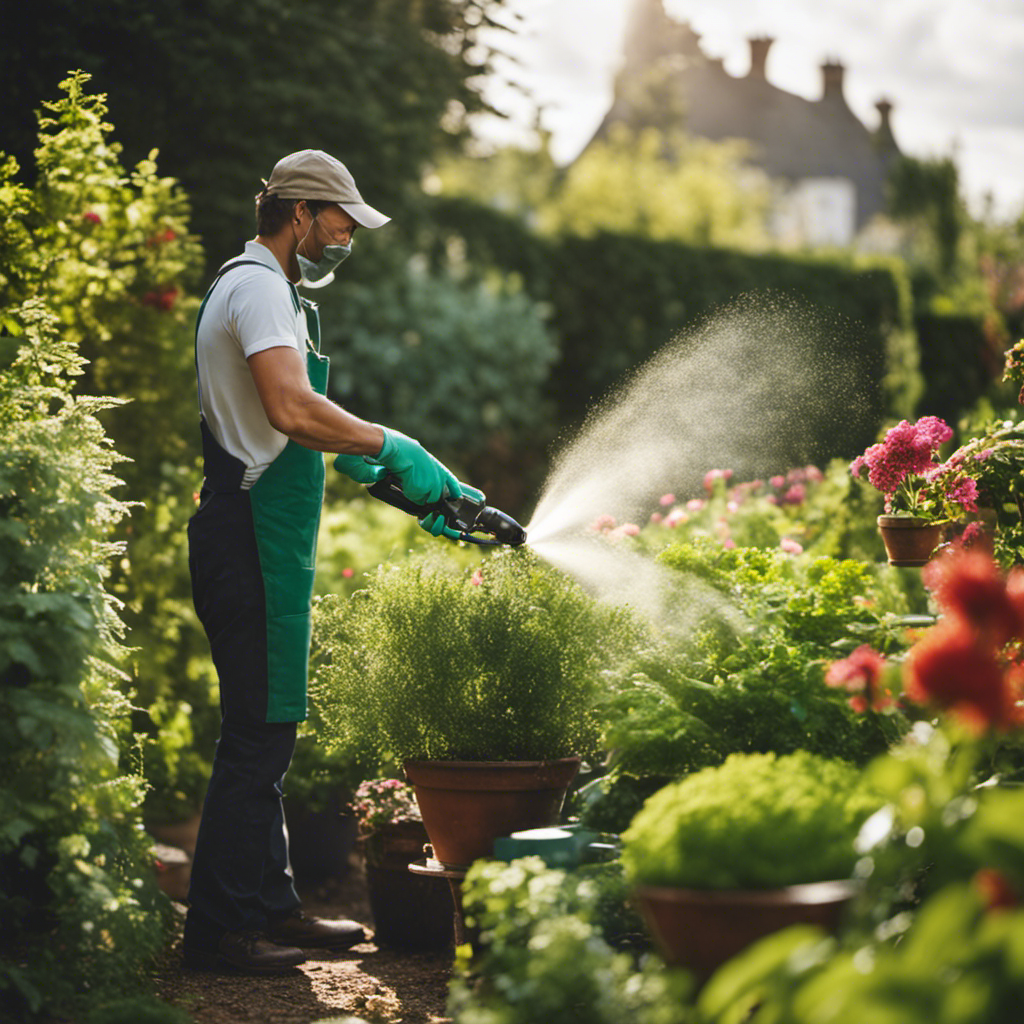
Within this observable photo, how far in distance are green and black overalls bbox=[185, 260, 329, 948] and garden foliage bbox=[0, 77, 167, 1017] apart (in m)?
0.33

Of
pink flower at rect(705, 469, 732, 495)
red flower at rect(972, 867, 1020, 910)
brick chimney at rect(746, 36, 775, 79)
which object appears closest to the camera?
red flower at rect(972, 867, 1020, 910)

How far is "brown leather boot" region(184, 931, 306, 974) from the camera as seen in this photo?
3160 mm

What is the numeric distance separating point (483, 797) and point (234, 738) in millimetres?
698

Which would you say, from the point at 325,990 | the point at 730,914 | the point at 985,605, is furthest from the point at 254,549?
the point at 985,605

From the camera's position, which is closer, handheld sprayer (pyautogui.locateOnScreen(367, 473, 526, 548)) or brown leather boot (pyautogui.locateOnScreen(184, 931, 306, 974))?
brown leather boot (pyautogui.locateOnScreen(184, 931, 306, 974))

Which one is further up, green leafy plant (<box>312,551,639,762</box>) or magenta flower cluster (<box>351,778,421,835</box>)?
green leafy plant (<box>312,551,639,762</box>)

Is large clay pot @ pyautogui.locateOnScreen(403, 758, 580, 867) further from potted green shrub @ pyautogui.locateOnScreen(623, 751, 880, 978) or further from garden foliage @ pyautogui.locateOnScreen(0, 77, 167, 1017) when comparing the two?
potted green shrub @ pyautogui.locateOnScreen(623, 751, 880, 978)

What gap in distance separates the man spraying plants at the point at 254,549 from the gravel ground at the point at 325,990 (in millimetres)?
88

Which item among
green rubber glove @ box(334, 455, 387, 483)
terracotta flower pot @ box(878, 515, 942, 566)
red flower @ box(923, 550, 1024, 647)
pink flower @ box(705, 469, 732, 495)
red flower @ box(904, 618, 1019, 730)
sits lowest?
red flower @ box(904, 618, 1019, 730)

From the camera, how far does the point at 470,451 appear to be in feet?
36.8

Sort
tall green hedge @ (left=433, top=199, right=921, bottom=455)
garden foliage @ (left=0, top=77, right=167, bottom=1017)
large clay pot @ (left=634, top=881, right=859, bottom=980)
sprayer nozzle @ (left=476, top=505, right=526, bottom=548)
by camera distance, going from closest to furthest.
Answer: large clay pot @ (left=634, top=881, right=859, bottom=980)
garden foliage @ (left=0, top=77, right=167, bottom=1017)
sprayer nozzle @ (left=476, top=505, right=526, bottom=548)
tall green hedge @ (left=433, top=199, right=921, bottom=455)

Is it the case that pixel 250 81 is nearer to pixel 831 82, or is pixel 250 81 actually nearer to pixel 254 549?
pixel 254 549

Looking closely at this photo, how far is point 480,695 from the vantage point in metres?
3.03

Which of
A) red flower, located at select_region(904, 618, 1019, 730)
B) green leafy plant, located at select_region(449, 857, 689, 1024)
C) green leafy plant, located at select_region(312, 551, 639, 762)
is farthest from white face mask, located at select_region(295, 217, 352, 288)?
red flower, located at select_region(904, 618, 1019, 730)
